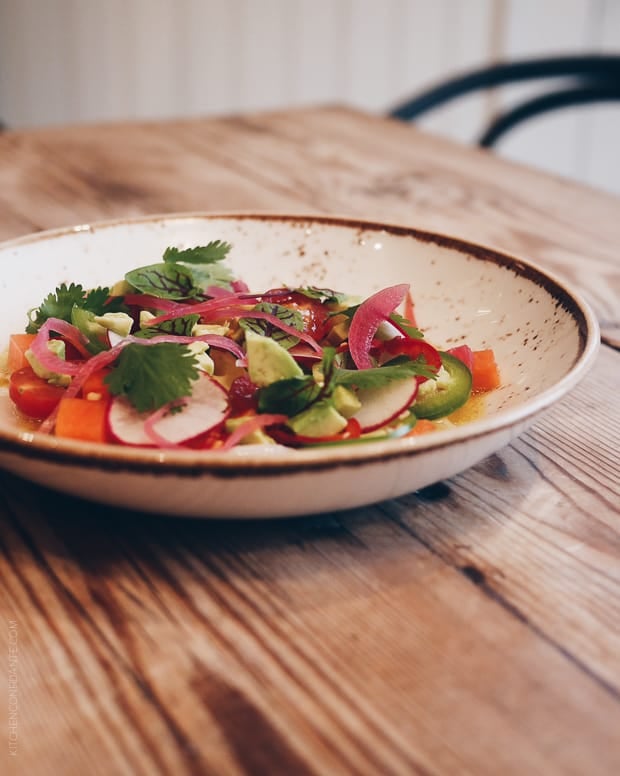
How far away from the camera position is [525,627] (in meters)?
0.64

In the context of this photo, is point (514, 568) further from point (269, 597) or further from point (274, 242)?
point (274, 242)

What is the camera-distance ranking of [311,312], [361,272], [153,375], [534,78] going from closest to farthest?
[153,375] → [311,312] → [361,272] → [534,78]

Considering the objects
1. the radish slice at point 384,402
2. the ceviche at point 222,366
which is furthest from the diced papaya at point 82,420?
the radish slice at point 384,402

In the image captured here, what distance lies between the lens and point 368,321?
892mm

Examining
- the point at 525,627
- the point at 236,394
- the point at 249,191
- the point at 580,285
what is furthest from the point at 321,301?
the point at 249,191

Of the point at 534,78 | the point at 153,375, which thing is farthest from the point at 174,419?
the point at 534,78

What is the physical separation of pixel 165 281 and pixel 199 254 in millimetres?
79

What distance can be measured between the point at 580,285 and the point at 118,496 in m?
0.95

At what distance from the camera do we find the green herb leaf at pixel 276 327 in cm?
87

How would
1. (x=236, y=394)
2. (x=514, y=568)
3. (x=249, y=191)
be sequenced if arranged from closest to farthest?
(x=514, y=568), (x=236, y=394), (x=249, y=191)

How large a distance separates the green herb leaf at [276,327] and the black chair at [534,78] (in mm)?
1928

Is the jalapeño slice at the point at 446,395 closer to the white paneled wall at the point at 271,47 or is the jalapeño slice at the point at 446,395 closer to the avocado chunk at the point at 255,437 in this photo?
the avocado chunk at the point at 255,437

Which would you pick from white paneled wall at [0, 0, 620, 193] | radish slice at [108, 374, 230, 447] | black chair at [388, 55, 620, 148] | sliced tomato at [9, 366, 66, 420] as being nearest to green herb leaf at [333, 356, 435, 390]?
radish slice at [108, 374, 230, 447]

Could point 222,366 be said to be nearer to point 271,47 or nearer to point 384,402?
point 384,402
